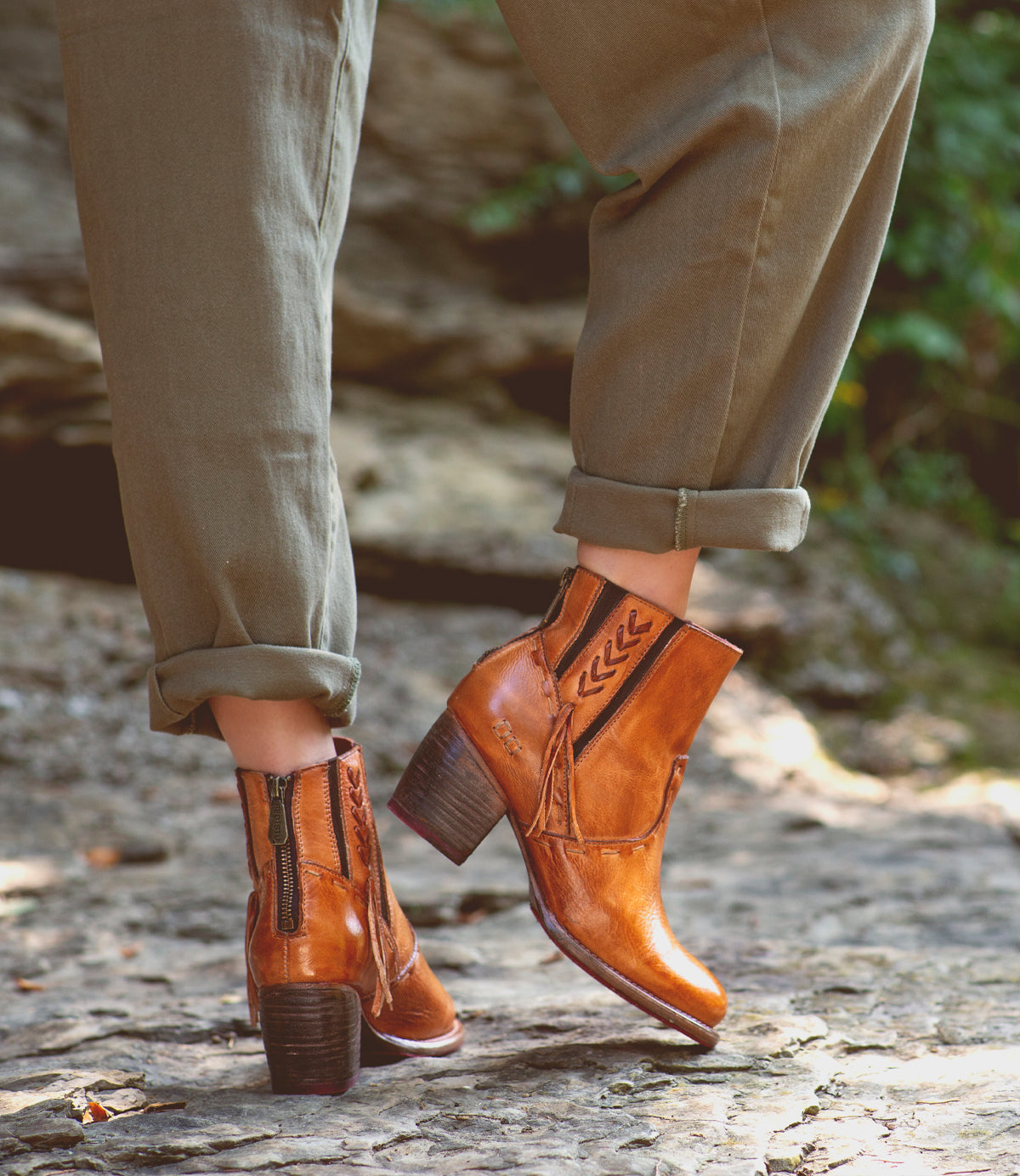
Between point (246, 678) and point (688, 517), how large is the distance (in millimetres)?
450

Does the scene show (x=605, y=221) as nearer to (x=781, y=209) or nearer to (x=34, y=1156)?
(x=781, y=209)

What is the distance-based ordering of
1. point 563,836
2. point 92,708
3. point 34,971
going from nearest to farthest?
point 563,836 < point 34,971 < point 92,708

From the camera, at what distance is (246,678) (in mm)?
1033

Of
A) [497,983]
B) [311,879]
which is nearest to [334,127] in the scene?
[311,879]

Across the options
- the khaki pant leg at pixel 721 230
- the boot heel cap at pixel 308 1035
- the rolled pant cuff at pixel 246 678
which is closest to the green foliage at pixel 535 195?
Result: the khaki pant leg at pixel 721 230

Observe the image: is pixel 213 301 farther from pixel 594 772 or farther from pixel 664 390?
pixel 594 772

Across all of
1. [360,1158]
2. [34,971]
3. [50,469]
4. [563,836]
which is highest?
[50,469]

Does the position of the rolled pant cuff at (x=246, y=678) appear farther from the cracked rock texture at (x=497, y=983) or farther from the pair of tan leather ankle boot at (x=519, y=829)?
the cracked rock texture at (x=497, y=983)

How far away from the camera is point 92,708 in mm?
3049

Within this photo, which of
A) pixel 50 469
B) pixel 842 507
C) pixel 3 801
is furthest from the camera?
pixel 842 507

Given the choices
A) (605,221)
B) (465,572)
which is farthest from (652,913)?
(465,572)

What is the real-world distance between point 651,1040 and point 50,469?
307 centimetres

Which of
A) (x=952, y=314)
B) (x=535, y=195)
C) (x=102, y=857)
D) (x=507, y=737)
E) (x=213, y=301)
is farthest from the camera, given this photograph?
(x=952, y=314)

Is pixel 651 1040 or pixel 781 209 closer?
pixel 781 209
